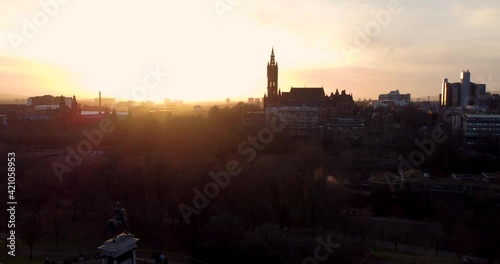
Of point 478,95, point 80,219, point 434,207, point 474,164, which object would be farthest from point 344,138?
point 478,95

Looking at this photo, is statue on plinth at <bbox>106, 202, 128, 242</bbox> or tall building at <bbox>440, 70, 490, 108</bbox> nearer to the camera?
statue on plinth at <bbox>106, 202, 128, 242</bbox>

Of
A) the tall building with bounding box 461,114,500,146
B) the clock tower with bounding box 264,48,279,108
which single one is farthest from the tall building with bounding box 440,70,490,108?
the clock tower with bounding box 264,48,279,108

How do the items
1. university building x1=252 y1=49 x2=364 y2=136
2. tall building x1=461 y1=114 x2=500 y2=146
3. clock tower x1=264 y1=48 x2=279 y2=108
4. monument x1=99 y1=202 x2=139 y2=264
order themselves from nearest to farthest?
monument x1=99 y1=202 x2=139 y2=264
tall building x1=461 y1=114 x2=500 y2=146
university building x1=252 y1=49 x2=364 y2=136
clock tower x1=264 y1=48 x2=279 y2=108

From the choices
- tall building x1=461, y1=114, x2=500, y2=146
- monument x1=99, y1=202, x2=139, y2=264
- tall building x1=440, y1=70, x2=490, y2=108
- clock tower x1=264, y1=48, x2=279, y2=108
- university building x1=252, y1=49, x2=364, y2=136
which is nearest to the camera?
monument x1=99, y1=202, x2=139, y2=264

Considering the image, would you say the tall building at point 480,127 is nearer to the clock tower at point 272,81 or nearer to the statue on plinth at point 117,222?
the clock tower at point 272,81

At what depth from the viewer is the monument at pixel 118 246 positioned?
631 cm

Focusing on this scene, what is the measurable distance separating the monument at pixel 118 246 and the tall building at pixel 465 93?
72.7m

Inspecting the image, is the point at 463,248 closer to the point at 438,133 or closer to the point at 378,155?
the point at 378,155

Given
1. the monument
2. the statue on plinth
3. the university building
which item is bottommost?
the monument

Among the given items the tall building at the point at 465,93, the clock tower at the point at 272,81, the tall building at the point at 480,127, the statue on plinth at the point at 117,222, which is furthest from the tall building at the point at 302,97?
the statue on plinth at the point at 117,222

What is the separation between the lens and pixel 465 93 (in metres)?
71.2

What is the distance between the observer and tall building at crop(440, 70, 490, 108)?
6825 cm

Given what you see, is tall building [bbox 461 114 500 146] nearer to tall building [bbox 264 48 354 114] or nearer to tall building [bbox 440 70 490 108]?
tall building [bbox 264 48 354 114]

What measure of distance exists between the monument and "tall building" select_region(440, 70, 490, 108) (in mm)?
72653
